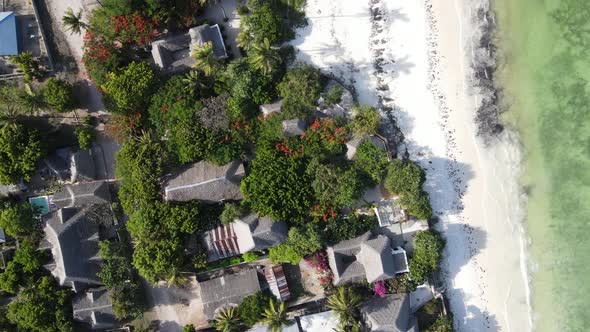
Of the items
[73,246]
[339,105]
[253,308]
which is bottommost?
[253,308]

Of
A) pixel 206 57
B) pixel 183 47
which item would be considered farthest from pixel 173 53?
pixel 206 57

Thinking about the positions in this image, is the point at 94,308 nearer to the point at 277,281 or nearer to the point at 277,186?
the point at 277,281

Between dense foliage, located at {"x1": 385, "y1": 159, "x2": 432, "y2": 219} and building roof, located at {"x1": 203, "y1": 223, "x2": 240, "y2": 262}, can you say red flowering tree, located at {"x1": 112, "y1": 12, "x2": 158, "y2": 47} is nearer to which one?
building roof, located at {"x1": 203, "y1": 223, "x2": 240, "y2": 262}

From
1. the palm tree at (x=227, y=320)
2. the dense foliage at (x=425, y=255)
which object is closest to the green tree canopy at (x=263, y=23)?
the dense foliage at (x=425, y=255)

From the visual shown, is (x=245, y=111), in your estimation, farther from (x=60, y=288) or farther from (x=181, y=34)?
(x=60, y=288)

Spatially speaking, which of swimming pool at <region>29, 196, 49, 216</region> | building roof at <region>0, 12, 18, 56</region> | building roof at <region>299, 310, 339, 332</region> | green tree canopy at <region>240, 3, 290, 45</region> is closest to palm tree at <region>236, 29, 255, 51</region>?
green tree canopy at <region>240, 3, 290, 45</region>

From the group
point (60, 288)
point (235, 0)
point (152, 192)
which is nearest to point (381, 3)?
point (235, 0)
